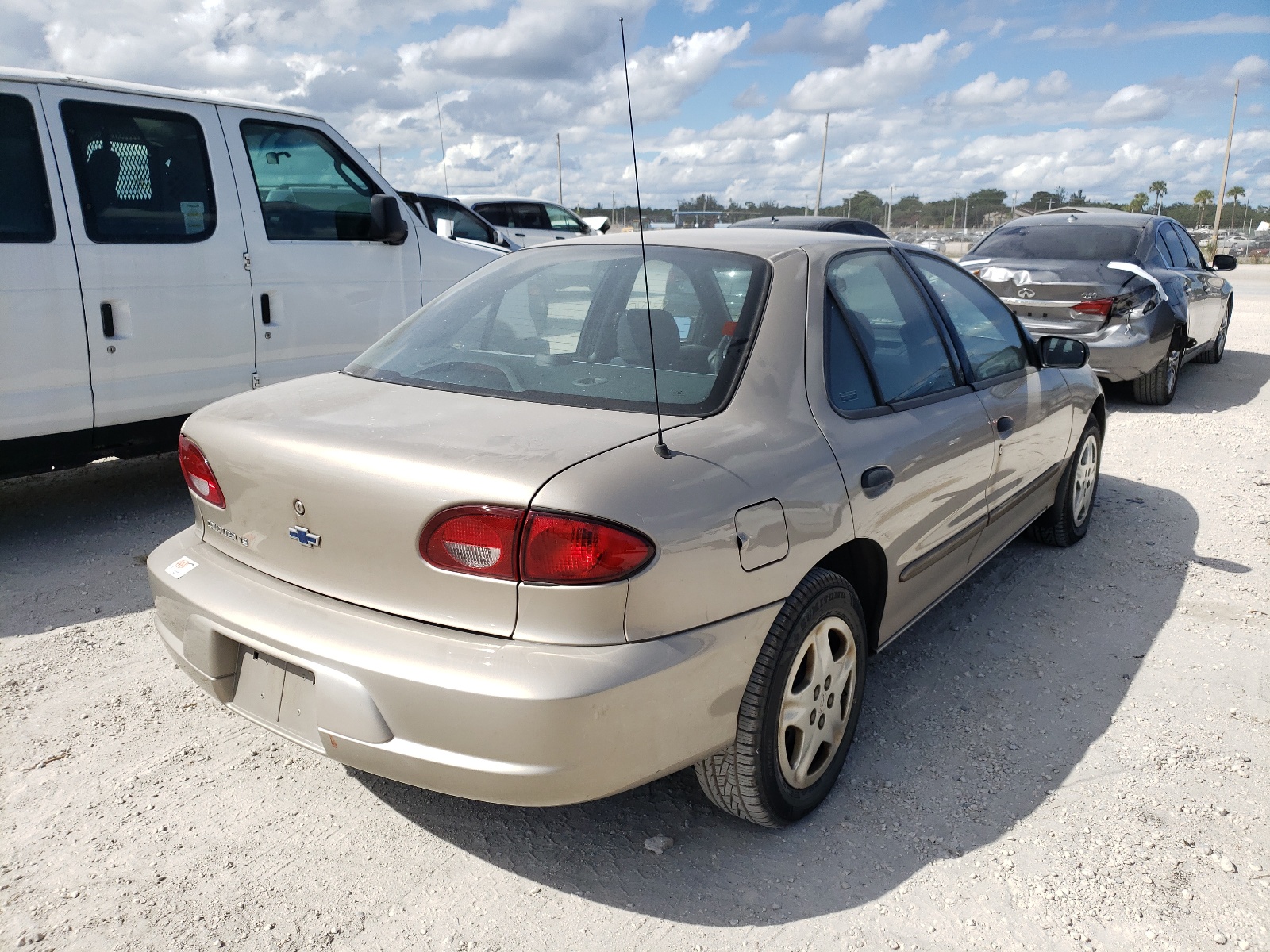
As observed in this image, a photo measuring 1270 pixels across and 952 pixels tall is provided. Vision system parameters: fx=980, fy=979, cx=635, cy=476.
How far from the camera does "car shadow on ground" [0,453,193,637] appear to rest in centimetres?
392

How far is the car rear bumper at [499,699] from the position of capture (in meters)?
1.97

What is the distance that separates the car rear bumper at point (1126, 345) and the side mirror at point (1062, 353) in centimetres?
369

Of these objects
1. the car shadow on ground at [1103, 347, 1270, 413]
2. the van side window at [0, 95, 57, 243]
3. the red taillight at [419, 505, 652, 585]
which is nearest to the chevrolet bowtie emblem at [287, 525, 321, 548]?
the red taillight at [419, 505, 652, 585]

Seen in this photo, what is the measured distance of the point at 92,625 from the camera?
12.3ft

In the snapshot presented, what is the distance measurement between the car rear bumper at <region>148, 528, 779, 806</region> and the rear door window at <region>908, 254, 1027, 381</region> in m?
1.75

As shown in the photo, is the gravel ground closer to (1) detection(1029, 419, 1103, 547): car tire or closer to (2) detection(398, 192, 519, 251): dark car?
(1) detection(1029, 419, 1103, 547): car tire

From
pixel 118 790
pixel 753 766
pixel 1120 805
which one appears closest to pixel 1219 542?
pixel 1120 805

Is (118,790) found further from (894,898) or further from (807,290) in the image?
(807,290)

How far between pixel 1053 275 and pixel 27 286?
7.03 metres

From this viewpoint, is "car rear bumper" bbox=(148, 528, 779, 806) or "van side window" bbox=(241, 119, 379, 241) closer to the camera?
"car rear bumper" bbox=(148, 528, 779, 806)

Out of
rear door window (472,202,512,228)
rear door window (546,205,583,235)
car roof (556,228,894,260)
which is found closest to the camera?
car roof (556,228,894,260)

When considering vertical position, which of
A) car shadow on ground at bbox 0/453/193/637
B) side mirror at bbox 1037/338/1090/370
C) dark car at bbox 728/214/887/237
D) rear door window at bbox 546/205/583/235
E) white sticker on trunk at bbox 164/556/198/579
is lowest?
car shadow on ground at bbox 0/453/193/637

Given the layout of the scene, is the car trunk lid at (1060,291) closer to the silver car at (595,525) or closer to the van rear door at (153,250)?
the silver car at (595,525)

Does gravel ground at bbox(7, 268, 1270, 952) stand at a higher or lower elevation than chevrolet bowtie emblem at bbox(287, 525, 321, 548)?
lower
